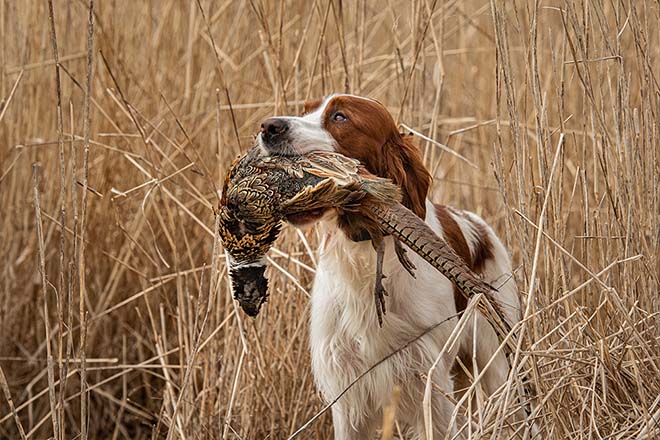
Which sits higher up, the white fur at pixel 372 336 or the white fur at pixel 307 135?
the white fur at pixel 307 135

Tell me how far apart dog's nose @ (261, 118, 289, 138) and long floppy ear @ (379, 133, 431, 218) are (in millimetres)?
383

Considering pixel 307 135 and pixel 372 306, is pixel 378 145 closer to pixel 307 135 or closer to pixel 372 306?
pixel 307 135

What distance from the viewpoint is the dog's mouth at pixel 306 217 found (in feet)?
7.95

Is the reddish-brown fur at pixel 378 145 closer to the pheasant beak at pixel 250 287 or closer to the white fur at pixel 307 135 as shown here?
the white fur at pixel 307 135

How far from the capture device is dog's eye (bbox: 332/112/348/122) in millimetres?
2709

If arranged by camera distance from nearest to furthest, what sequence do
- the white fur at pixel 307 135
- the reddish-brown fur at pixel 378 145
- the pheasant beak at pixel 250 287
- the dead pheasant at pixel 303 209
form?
the dead pheasant at pixel 303 209 < the pheasant beak at pixel 250 287 < the white fur at pixel 307 135 < the reddish-brown fur at pixel 378 145

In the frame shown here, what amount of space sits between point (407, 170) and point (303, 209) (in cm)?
60

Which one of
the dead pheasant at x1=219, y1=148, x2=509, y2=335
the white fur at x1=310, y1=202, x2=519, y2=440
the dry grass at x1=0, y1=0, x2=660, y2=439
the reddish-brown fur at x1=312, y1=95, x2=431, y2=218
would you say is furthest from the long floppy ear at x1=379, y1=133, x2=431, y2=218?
the dead pheasant at x1=219, y1=148, x2=509, y2=335

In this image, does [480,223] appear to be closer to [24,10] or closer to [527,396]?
[527,396]

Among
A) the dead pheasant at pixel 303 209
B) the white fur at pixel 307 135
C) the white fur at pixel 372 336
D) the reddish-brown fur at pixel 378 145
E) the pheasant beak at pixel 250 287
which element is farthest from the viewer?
the white fur at pixel 372 336

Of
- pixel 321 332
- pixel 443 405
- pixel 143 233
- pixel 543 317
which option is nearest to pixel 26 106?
pixel 143 233

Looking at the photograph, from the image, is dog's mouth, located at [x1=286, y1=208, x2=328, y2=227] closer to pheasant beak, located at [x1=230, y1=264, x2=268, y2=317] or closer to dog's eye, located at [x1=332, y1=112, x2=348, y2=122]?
pheasant beak, located at [x1=230, y1=264, x2=268, y2=317]

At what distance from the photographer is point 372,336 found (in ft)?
9.46

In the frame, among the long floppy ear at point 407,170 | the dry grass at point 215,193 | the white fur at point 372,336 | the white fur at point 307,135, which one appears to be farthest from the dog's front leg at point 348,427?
the white fur at point 307,135
